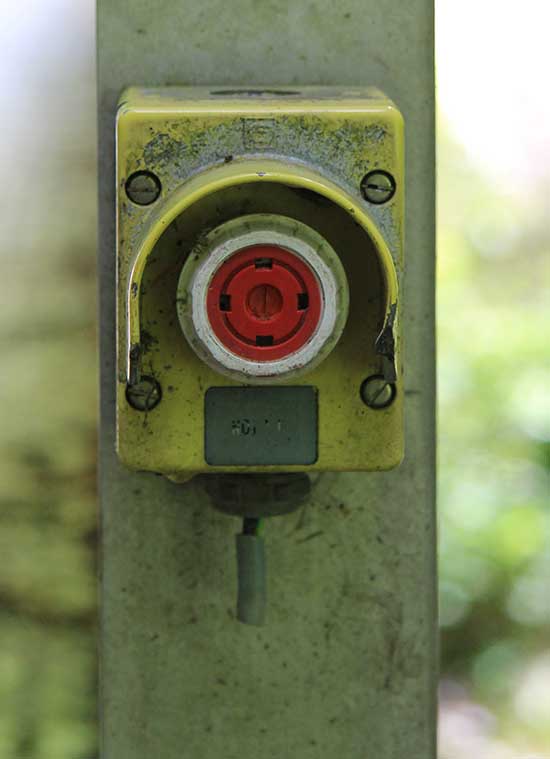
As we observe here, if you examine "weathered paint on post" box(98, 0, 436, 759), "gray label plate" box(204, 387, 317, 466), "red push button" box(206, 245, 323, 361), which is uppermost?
"red push button" box(206, 245, 323, 361)

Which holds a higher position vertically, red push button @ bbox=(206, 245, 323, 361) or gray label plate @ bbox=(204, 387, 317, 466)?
red push button @ bbox=(206, 245, 323, 361)

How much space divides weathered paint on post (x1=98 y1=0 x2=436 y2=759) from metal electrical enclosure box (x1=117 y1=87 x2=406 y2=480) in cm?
6

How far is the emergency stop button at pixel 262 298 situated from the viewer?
559 mm

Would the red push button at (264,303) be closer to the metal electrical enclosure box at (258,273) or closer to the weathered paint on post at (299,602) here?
the metal electrical enclosure box at (258,273)

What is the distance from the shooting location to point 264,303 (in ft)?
1.87

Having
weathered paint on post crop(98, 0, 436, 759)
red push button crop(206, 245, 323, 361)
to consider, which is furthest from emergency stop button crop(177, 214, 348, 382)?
weathered paint on post crop(98, 0, 436, 759)

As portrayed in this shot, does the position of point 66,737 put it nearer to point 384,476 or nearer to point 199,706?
point 199,706

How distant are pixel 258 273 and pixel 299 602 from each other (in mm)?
225

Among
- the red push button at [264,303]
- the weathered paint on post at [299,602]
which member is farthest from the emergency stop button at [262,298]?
the weathered paint on post at [299,602]

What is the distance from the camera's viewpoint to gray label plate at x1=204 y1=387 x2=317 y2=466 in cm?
59

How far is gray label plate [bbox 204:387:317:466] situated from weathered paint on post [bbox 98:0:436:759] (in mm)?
81

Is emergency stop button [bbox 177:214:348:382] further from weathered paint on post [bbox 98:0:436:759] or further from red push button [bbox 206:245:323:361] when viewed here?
weathered paint on post [bbox 98:0:436:759]

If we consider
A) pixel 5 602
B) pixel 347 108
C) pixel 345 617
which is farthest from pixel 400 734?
pixel 5 602

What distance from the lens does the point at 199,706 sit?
66 cm
